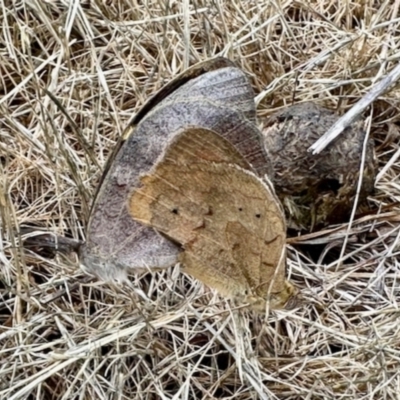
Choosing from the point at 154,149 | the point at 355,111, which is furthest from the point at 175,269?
the point at 355,111

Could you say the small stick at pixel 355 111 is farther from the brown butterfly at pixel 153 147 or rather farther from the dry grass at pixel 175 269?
the brown butterfly at pixel 153 147

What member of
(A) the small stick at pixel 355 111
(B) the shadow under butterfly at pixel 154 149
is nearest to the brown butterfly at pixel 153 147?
(B) the shadow under butterfly at pixel 154 149

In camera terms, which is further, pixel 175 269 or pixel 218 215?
pixel 175 269

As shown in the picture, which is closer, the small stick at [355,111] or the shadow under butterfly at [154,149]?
the shadow under butterfly at [154,149]

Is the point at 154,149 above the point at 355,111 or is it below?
above

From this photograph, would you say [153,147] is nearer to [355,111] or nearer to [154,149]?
[154,149]

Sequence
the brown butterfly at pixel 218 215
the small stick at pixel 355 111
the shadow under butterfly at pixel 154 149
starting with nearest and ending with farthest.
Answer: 1. the brown butterfly at pixel 218 215
2. the shadow under butterfly at pixel 154 149
3. the small stick at pixel 355 111
